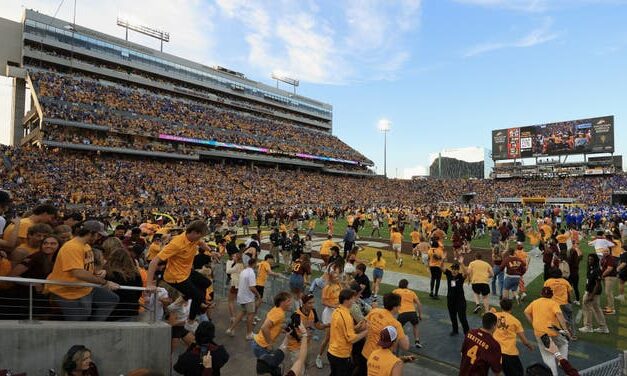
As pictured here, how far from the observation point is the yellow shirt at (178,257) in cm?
521

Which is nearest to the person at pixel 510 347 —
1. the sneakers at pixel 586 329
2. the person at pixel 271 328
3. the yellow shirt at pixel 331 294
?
the yellow shirt at pixel 331 294

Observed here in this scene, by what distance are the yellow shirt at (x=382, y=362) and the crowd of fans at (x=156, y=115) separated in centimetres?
4742

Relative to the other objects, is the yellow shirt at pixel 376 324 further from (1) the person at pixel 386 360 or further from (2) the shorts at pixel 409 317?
(2) the shorts at pixel 409 317

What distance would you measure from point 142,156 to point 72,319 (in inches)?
1887

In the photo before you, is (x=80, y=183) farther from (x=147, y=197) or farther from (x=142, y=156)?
(x=142, y=156)

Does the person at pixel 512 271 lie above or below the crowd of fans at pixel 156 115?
below

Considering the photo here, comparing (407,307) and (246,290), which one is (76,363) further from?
(407,307)

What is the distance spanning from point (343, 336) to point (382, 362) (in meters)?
1.07

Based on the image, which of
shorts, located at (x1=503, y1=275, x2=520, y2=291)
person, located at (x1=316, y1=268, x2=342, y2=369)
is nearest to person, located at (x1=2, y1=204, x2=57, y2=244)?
person, located at (x1=316, y1=268, x2=342, y2=369)

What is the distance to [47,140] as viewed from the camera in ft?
131

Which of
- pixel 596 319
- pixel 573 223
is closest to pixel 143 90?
pixel 573 223

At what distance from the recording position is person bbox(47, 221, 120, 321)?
16.2ft

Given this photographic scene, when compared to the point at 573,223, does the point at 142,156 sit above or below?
above

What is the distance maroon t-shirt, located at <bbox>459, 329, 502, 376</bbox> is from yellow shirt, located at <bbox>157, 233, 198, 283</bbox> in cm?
380
